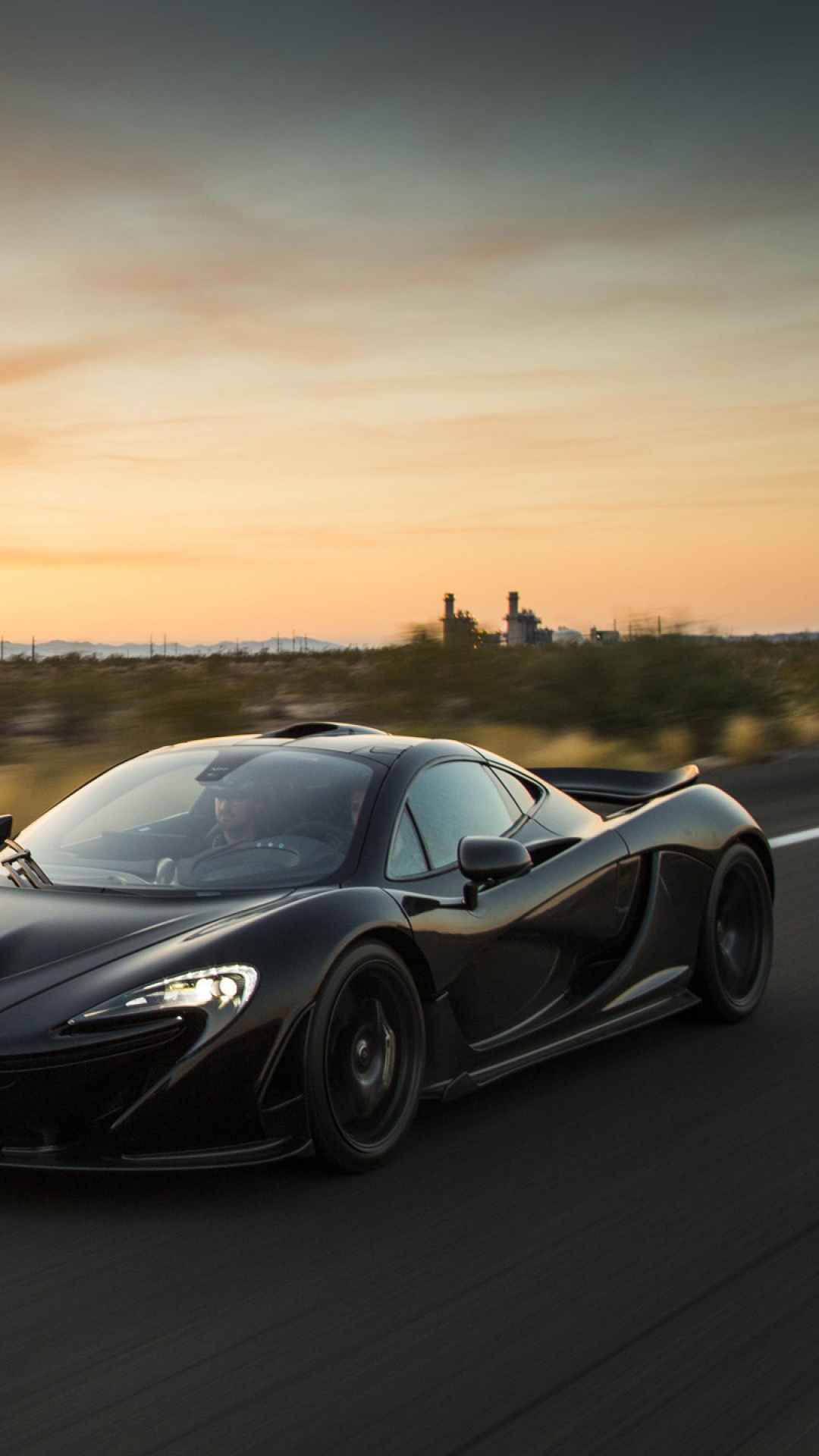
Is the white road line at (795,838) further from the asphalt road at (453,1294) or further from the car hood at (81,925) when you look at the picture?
the car hood at (81,925)

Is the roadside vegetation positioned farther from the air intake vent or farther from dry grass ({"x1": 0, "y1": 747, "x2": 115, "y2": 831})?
the air intake vent

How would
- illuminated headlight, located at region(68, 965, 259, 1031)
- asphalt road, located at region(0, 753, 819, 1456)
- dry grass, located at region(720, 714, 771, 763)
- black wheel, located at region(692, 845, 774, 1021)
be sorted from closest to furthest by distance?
asphalt road, located at region(0, 753, 819, 1456)
illuminated headlight, located at region(68, 965, 259, 1031)
black wheel, located at region(692, 845, 774, 1021)
dry grass, located at region(720, 714, 771, 763)

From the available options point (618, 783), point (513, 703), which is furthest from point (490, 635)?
point (618, 783)

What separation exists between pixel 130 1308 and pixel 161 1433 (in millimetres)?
601

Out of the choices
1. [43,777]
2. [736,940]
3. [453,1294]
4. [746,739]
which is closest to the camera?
[453,1294]

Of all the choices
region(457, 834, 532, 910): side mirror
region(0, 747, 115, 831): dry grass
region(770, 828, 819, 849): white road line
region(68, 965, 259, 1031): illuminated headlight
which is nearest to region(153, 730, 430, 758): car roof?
region(457, 834, 532, 910): side mirror

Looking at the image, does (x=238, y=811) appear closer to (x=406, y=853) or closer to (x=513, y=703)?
(x=406, y=853)

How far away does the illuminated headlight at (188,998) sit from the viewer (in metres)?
4.10

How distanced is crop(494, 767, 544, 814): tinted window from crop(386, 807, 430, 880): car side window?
715 millimetres

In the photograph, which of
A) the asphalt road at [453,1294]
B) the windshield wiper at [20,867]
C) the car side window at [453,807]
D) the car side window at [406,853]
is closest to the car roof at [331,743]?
the car side window at [453,807]

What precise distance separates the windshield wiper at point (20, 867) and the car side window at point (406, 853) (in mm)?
1051

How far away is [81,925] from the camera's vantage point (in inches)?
178

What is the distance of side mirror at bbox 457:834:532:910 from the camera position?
4988mm

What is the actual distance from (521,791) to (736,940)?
1.28 m
